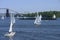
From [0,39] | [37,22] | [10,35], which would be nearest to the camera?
[0,39]

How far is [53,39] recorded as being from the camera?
63.3 meters

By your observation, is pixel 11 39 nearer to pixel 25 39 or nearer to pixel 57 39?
pixel 25 39

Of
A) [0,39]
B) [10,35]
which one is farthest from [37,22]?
[0,39]

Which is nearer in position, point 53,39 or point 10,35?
point 53,39

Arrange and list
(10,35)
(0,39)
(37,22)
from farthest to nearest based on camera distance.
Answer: (37,22) → (10,35) → (0,39)

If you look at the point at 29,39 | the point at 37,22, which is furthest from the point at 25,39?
the point at 37,22

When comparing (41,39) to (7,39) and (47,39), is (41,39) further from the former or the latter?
(7,39)

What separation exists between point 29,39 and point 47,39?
429 centimetres

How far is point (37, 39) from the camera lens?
64.2 m

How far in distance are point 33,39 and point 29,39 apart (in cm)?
99

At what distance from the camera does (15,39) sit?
63.9 metres

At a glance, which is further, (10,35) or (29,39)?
(10,35)

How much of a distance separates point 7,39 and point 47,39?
31.8 feet

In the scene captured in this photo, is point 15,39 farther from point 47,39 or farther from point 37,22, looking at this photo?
point 37,22
